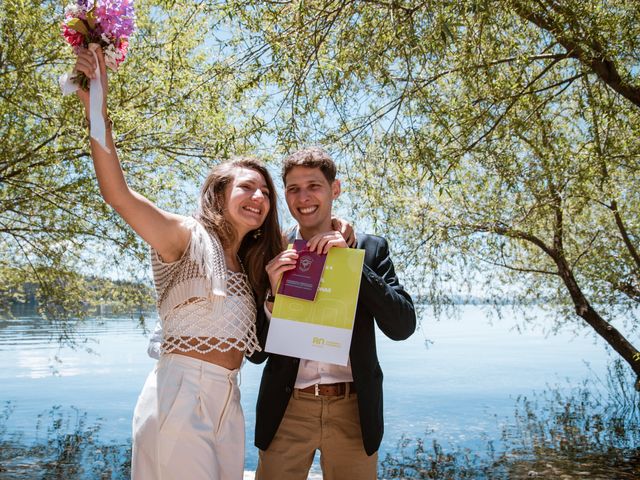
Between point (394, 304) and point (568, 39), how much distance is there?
3050mm

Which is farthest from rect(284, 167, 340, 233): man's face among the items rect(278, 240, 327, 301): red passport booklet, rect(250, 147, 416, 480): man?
rect(278, 240, 327, 301): red passport booklet

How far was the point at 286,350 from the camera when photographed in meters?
2.52

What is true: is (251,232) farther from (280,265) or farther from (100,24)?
(100,24)

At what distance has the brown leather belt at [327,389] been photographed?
280cm

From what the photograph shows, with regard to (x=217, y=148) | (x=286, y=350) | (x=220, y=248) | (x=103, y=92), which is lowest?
(x=286, y=350)

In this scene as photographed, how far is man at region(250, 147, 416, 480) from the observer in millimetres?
2717

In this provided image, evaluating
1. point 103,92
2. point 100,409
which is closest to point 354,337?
point 103,92

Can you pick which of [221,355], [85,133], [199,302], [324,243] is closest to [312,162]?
[324,243]

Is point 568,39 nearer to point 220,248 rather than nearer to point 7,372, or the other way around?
point 220,248

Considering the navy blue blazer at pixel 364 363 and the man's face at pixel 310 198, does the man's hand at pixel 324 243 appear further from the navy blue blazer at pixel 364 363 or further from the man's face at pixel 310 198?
the man's face at pixel 310 198

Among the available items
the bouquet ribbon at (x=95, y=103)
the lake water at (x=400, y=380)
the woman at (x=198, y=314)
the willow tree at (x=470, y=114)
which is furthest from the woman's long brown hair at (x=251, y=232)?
the lake water at (x=400, y=380)

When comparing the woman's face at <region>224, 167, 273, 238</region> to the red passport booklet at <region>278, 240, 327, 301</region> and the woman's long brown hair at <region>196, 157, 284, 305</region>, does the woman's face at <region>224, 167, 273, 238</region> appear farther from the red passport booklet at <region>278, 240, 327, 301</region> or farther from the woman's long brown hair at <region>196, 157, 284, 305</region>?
the red passport booklet at <region>278, 240, 327, 301</region>

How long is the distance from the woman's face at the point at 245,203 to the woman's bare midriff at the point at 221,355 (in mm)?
482

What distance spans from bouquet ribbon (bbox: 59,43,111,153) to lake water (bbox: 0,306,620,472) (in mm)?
7051
